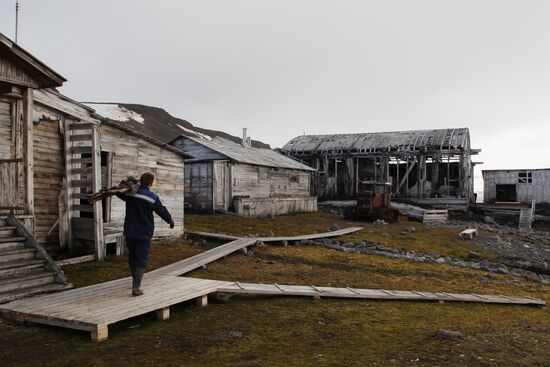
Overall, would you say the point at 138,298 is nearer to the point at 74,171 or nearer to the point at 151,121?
the point at 74,171

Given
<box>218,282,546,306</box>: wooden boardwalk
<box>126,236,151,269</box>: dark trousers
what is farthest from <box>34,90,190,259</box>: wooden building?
<box>218,282,546,306</box>: wooden boardwalk

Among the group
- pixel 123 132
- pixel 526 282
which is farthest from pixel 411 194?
pixel 123 132

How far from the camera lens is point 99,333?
18.7 ft

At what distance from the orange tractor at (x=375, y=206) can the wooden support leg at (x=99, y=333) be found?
911 inches

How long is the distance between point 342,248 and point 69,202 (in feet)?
32.3

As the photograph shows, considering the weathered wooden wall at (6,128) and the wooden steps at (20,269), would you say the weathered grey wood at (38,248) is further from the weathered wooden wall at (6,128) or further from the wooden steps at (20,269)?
the weathered wooden wall at (6,128)

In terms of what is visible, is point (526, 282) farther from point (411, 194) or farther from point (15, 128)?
point (411, 194)

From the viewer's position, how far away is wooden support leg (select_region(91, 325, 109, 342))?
5695 mm

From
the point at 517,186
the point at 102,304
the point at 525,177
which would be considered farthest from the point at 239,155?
the point at 525,177

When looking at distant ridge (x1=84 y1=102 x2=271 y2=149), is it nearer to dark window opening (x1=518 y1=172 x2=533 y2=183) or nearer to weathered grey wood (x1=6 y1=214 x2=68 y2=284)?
dark window opening (x1=518 y1=172 x2=533 y2=183)

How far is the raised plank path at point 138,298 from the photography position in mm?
6035

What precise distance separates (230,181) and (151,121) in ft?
317

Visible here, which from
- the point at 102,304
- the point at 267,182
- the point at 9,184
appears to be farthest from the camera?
the point at 267,182

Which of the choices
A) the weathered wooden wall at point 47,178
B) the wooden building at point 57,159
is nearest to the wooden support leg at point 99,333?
the wooden building at point 57,159
